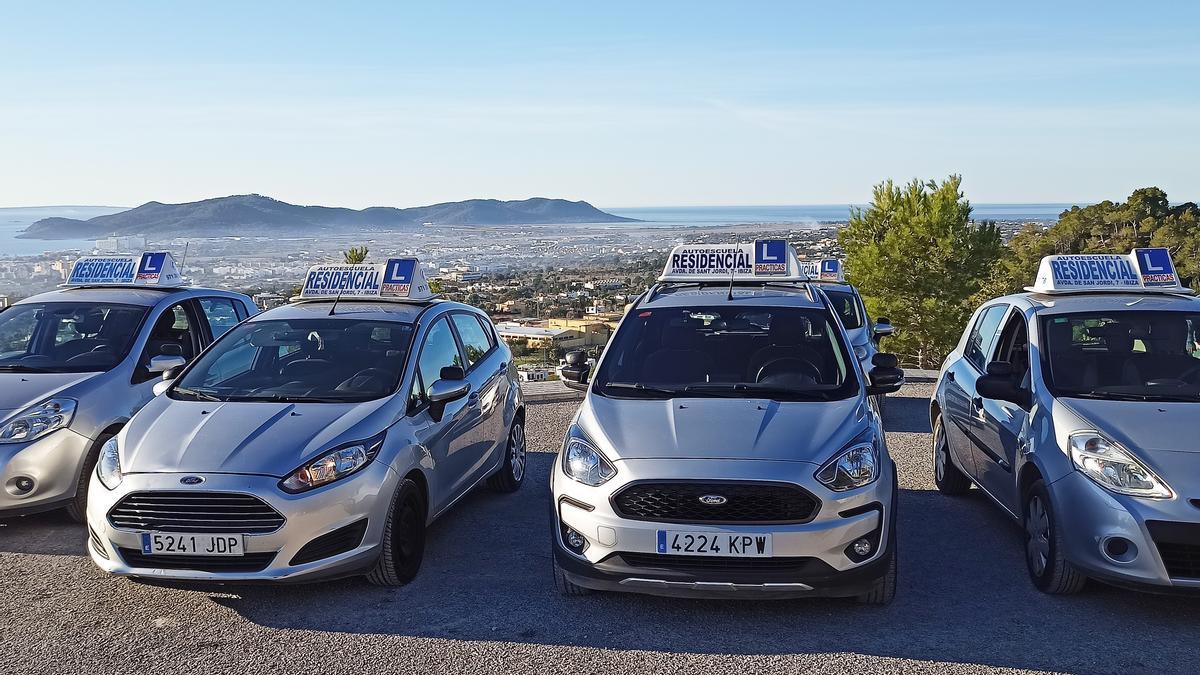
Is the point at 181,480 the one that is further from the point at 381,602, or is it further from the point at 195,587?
the point at 381,602

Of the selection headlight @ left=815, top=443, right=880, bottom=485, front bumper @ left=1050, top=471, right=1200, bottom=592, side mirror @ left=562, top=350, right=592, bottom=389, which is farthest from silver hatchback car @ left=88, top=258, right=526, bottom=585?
front bumper @ left=1050, top=471, right=1200, bottom=592

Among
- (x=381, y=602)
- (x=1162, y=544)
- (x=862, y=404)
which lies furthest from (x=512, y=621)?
(x=1162, y=544)

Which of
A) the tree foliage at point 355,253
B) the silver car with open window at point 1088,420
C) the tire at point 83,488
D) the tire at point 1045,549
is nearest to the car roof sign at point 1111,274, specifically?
the silver car with open window at point 1088,420

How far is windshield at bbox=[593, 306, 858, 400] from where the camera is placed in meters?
5.99

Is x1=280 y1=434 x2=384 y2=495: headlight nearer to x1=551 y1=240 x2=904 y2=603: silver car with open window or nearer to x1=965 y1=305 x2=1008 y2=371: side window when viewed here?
x1=551 y1=240 x2=904 y2=603: silver car with open window

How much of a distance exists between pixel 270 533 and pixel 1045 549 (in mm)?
4050

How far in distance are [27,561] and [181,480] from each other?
1.95 meters

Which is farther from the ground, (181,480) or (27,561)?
(181,480)

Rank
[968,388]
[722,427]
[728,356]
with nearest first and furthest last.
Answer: [722,427] < [728,356] < [968,388]

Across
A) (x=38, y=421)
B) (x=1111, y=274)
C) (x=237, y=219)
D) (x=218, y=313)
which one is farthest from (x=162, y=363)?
(x=237, y=219)

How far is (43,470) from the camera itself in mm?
6707

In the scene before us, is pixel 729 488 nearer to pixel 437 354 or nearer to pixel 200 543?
pixel 200 543

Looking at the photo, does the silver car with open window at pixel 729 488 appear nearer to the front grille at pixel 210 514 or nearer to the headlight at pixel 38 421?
the front grille at pixel 210 514

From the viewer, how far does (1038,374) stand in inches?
243
